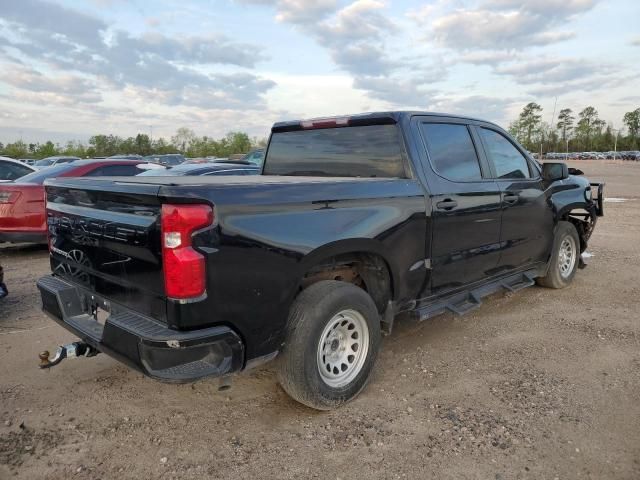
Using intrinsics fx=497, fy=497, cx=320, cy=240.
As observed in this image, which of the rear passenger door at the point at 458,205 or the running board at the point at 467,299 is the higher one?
the rear passenger door at the point at 458,205

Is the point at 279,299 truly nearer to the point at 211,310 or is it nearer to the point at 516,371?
the point at 211,310

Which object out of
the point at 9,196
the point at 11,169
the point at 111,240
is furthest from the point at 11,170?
the point at 111,240

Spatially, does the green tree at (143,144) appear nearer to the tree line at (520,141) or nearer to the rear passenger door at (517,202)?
the tree line at (520,141)

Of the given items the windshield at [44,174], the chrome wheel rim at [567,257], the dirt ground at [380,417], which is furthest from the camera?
the windshield at [44,174]

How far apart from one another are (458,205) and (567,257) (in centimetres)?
293

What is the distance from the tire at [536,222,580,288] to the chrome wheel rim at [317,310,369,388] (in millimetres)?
3278

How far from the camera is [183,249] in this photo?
2.45m

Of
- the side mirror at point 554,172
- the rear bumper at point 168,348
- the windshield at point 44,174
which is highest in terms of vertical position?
the side mirror at point 554,172

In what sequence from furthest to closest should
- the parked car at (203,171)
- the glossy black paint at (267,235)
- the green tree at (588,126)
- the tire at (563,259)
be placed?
the green tree at (588,126)
the parked car at (203,171)
the tire at (563,259)
the glossy black paint at (267,235)

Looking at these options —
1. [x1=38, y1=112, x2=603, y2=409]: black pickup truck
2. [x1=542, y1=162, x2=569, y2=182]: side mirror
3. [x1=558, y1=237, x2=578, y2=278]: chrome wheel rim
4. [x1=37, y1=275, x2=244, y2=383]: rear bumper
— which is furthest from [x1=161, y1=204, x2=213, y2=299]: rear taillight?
[x1=558, y1=237, x2=578, y2=278]: chrome wheel rim

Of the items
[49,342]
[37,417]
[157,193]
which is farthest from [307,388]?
[49,342]

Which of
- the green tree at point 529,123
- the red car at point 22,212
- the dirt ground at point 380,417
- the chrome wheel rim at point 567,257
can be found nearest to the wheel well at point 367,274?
the dirt ground at point 380,417

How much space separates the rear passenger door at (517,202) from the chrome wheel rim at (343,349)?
1918 mm

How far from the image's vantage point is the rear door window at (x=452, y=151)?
391cm
